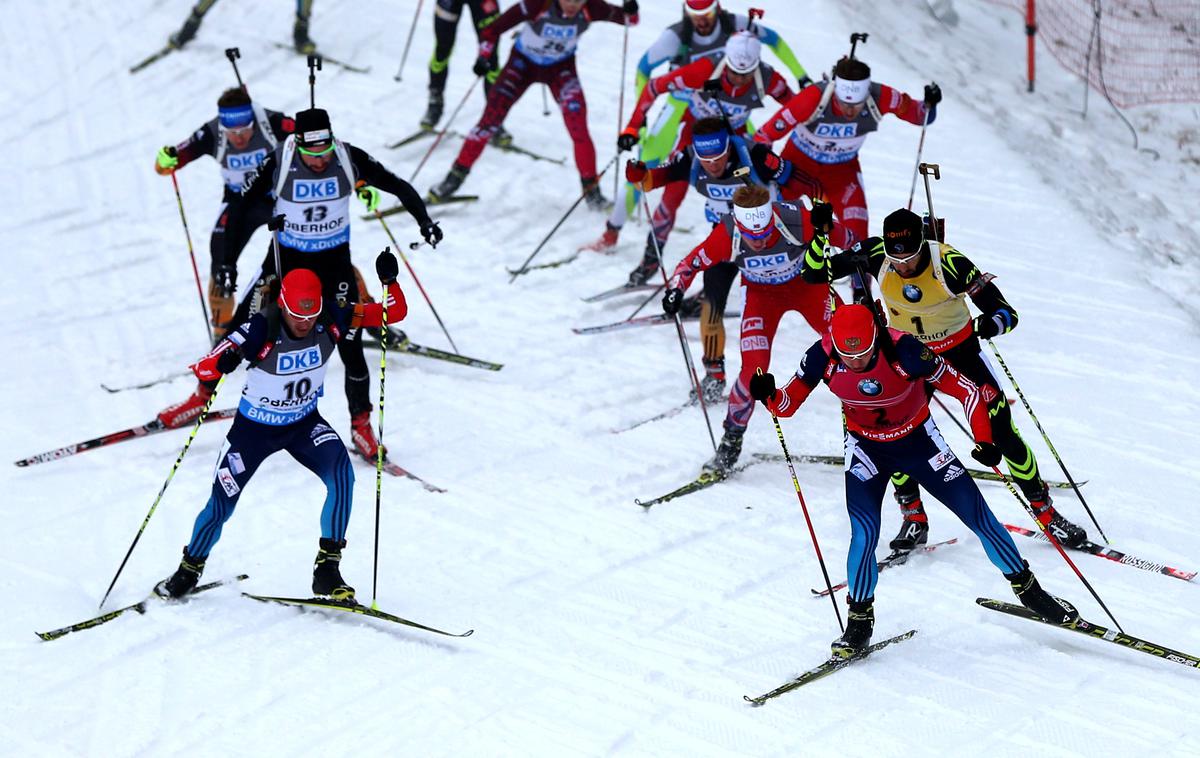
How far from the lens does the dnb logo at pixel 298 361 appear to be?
614 cm

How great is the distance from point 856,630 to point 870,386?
1.01 m

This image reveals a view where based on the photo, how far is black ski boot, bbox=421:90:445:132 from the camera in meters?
11.8

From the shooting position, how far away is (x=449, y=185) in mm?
10844

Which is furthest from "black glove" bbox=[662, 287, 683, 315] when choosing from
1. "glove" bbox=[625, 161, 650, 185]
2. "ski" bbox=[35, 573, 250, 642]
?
"ski" bbox=[35, 573, 250, 642]

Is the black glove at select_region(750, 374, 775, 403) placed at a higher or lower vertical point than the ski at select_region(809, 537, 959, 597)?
higher

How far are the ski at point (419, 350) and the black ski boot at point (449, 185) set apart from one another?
2.02 meters

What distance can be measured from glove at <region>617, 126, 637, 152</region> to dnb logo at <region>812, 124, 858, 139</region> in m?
1.22

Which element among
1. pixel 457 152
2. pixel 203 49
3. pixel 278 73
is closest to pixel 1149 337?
pixel 457 152

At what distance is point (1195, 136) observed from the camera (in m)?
11.8

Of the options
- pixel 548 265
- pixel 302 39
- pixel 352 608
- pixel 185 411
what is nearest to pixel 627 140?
pixel 548 265

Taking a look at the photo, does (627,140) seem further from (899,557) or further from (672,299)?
(899,557)

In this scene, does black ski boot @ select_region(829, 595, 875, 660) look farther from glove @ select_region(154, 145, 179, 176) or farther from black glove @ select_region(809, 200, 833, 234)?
glove @ select_region(154, 145, 179, 176)

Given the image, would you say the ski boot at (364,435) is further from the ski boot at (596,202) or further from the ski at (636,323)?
the ski boot at (596,202)

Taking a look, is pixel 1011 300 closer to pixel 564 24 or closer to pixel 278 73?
pixel 564 24
